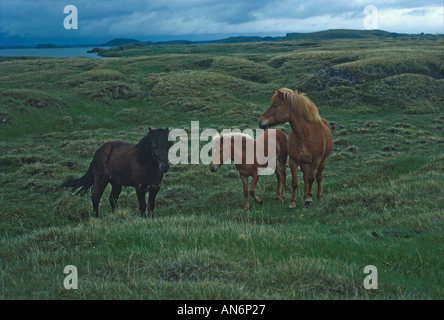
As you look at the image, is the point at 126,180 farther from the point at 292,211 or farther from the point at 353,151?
the point at 353,151

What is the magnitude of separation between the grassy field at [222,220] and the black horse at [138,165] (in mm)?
837

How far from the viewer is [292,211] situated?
10750mm

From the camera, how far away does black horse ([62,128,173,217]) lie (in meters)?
9.45

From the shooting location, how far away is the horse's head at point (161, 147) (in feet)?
30.5

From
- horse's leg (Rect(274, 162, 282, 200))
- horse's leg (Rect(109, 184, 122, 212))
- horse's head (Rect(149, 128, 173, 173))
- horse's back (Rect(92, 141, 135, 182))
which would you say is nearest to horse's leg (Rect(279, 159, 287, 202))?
horse's leg (Rect(274, 162, 282, 200))

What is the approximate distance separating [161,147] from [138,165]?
1066 mm

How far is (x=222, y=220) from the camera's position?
31.2 ft

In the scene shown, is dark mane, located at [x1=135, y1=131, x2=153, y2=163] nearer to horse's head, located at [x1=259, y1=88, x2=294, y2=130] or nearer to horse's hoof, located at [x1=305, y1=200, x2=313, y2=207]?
horse's head, located at [x1=259, y1=88, x2=294, y2=130]

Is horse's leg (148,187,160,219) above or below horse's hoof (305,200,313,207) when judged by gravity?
above

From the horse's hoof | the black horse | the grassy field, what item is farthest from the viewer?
the horse's hoof

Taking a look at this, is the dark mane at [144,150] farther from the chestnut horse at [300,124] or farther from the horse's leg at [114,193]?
the chestnut horse at [300,124]

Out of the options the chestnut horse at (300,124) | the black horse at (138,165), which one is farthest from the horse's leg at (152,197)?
the chestnut horse at (300,124)

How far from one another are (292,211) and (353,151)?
39.1ft
